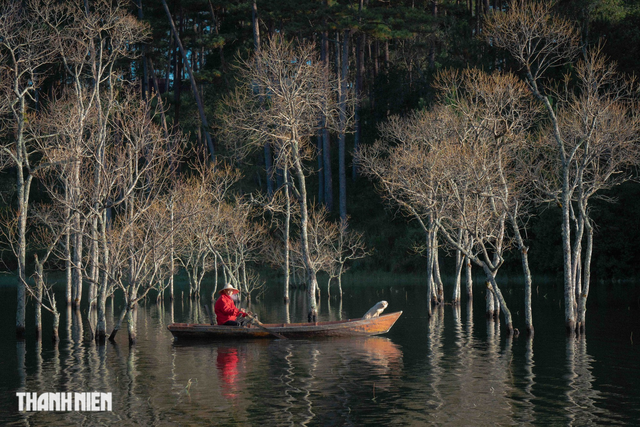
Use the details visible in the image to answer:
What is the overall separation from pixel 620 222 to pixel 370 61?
3560 cm

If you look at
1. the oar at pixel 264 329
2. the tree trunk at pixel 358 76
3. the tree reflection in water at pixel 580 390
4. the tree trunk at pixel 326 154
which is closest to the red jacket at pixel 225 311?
the oar at pixel 264 329

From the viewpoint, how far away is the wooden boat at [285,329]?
2583 centimetres

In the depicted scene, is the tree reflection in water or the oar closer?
the tree reflection in water

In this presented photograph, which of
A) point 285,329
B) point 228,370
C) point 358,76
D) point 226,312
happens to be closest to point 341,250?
point 358,76

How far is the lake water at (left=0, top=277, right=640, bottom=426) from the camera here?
14.4 metres

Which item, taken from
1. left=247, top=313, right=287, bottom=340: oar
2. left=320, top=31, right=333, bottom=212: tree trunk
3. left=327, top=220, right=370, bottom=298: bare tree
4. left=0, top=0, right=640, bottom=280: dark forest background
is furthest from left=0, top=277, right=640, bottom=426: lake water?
left=320, top=31, right=333, bottom=212: tree trunk

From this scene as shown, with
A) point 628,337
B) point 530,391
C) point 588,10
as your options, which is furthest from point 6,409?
point 588,10

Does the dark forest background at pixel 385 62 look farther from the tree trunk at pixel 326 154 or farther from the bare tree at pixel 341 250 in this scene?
the bare tree at pixel 341 250

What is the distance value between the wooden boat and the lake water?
0.35 metres

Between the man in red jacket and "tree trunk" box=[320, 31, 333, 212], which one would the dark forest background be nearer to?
"tree trunk" box=[320, 31, 333, 212]

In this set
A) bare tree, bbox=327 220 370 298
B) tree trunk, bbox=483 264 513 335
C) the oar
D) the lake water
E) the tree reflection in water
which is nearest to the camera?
the tree reflection in water

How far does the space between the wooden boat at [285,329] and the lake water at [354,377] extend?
0.35 m

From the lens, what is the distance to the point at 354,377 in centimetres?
1873

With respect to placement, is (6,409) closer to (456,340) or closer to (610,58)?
(456,340)
